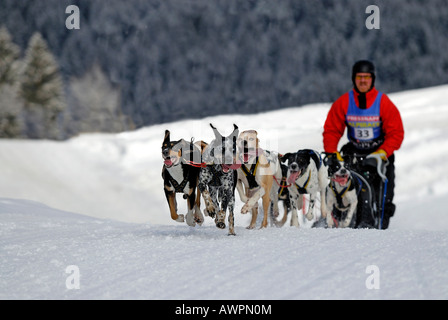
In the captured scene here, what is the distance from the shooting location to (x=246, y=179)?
6434 mm

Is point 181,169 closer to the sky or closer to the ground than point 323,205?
closer to the sky

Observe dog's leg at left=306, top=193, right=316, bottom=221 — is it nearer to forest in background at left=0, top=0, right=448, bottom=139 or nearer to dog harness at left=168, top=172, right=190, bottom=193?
dog harness at left=168, top=172, right=190, bottom=193

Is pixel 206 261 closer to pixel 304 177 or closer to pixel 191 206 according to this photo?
pixel 191 206

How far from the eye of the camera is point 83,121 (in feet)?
129

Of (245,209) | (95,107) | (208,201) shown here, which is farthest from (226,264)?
(95,107)

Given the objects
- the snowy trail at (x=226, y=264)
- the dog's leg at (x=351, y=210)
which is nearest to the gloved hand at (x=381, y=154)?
the dog's leg at (x=351, y=210)

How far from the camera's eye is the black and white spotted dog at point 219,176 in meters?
5.61

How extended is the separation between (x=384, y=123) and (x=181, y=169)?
216 centimetres

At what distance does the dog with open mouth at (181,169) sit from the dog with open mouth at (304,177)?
1.28 meters

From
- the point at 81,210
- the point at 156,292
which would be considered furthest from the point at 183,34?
the point at 156,292

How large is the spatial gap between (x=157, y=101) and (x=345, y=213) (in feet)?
124

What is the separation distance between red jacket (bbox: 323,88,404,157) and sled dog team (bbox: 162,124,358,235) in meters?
0.26

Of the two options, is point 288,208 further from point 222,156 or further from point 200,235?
point 222,156

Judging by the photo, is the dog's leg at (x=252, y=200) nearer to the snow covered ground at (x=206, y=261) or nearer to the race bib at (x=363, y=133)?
the snow covered ground at (x=206, y=261)
